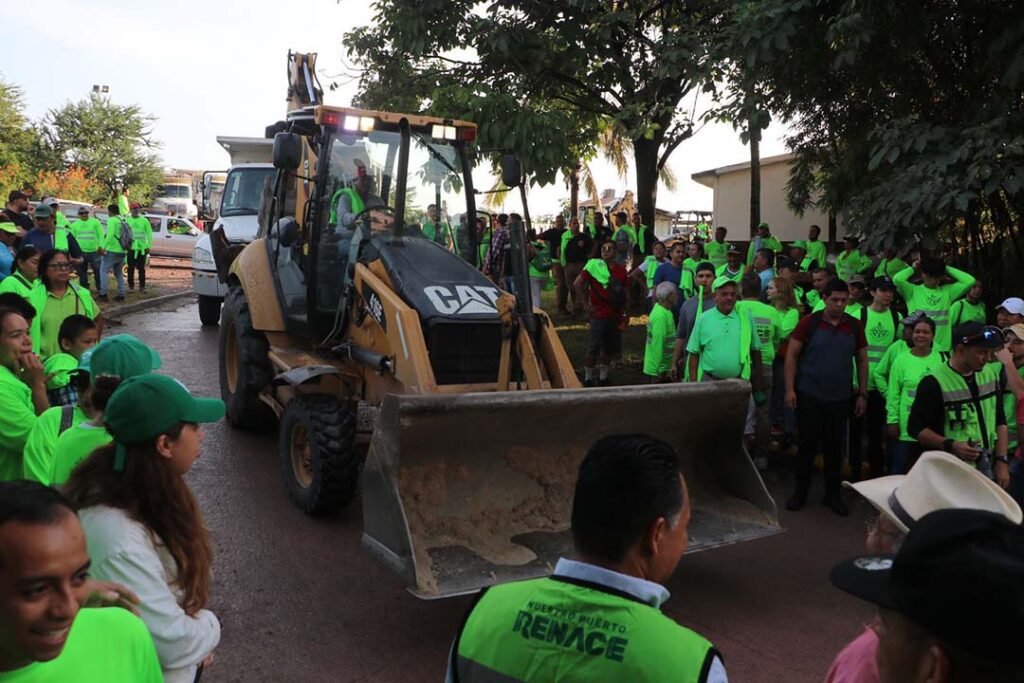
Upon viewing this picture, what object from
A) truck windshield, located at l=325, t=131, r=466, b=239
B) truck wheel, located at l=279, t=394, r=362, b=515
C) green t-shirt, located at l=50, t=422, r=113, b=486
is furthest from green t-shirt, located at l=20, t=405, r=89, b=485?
truck windshield, located at l=325, t=131, r=466, b=239

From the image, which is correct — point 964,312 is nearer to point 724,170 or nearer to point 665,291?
point 665,291

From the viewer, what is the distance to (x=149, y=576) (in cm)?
220

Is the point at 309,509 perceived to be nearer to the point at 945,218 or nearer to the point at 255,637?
the point at 255,637

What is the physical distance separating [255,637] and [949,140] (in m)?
6.71

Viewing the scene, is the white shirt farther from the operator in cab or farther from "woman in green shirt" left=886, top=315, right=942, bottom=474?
"woman in green shirt" left=886, top=315, right=942, bottom=474

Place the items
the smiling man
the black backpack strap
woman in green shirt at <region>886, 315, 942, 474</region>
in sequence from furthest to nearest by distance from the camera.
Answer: woman in green shirt at <region>886, 315, 942, 474</region>, the black backpack strap, the smiling man

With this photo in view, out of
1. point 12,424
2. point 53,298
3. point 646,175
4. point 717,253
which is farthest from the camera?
point 646,175

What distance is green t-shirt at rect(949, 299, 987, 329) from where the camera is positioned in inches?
313

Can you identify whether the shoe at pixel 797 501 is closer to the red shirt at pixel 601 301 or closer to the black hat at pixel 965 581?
the red shirt at pixel 601 301

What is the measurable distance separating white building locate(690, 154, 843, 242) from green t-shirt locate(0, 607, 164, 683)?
80.7ft

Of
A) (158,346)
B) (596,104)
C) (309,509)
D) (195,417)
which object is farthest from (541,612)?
(596,104)

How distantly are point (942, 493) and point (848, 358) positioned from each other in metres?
4.90

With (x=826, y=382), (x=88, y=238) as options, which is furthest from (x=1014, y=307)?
(x=88, y=238)

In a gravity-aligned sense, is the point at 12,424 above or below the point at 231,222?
below
